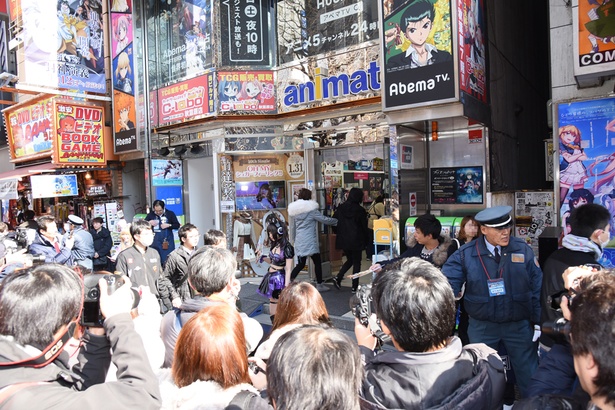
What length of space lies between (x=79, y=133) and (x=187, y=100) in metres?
3.87

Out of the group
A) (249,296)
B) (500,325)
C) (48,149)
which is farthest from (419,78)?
(48,149)

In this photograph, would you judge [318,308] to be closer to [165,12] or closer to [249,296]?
[249,296]

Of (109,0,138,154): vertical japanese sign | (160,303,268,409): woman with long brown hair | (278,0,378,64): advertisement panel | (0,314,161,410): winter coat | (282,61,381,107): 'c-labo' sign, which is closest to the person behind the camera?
(0,314,161,410): winter coat

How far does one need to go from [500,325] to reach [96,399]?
3.12 metres

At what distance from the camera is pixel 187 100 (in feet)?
31.7

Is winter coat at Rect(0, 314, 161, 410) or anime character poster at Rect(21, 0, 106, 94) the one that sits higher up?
anime character poster at Rect(21, 0, 106, 94)

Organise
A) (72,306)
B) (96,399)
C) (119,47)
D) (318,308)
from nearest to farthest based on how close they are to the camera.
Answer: (96,399), (72,306), (318,308), (119,47)

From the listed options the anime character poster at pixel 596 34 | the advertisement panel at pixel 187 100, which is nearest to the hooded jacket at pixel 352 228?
the advertisement panel at pixel 187 100

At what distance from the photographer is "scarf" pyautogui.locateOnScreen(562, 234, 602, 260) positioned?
112 inches

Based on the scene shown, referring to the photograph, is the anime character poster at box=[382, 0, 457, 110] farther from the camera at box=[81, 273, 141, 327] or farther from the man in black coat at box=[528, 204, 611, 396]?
the camera at box=[81, 273, 141, 327]

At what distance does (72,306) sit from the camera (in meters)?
1.82

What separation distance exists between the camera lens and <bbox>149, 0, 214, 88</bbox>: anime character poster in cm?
807

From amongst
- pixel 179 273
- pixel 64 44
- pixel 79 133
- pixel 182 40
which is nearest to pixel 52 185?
pixel 79 133

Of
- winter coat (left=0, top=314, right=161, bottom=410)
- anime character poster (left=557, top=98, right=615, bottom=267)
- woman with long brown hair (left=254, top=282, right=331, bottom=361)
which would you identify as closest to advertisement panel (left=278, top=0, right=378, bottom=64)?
anime character poster (left=557, top=98, right=615, bottom=267)
